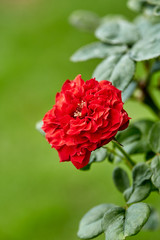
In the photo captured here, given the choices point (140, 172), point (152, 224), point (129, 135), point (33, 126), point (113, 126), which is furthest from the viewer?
point (33, 126)

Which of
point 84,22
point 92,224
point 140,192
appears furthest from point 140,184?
point 84,22

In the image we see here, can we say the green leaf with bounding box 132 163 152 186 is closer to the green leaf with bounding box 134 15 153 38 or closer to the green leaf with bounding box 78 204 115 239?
the green leaf with bounding box 78 204 115 239

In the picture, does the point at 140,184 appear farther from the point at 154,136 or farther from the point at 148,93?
the point at 148,93

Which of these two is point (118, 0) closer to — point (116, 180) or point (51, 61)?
point (51, 61)

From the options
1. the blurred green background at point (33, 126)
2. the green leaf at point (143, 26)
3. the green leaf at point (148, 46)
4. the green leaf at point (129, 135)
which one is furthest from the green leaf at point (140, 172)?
the blurred green background at point (33, 126)

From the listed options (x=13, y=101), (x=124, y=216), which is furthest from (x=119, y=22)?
(x=13, y=101)

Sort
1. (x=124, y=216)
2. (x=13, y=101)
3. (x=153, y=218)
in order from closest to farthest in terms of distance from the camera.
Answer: (x=124, y=216)
(x=153, y=218)
(x=13, y=101)
